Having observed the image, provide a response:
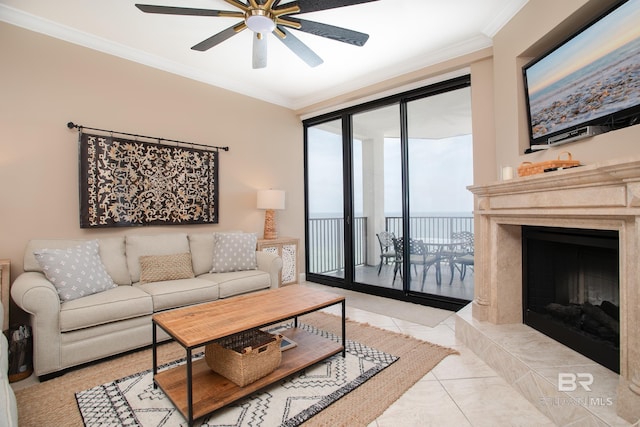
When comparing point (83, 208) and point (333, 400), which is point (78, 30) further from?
point (333, 400)

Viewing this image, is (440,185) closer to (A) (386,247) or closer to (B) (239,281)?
(A) (386,247)

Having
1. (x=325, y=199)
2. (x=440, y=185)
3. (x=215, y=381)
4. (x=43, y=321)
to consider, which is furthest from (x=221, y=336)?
(x=325, y=199)

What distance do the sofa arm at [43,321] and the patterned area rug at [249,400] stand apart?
38 centimetres

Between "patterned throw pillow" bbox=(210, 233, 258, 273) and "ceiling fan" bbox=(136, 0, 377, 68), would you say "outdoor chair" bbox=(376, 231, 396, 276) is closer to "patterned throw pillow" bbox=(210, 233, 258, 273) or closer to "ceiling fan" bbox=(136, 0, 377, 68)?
"patterned throw pillow" bbox=(210, 233, 258, 273)

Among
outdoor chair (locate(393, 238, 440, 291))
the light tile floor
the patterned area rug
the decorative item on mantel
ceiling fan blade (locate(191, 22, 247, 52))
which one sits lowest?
the light tile floor

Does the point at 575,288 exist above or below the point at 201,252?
below

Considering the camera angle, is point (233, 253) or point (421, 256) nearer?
point (233, 253)

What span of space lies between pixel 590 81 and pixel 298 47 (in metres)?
1.97

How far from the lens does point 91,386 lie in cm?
202

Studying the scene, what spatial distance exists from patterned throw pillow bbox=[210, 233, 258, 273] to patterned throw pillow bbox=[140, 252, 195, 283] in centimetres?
32

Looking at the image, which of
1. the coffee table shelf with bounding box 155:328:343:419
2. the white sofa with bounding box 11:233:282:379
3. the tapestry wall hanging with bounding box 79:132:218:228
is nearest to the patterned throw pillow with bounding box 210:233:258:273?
the white sofa with bounding box 11:233:282:379

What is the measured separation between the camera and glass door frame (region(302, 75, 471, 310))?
11.7 feet

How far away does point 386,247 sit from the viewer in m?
4.20

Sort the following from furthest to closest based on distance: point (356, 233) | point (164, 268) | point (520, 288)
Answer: point (356, 233) → point (164, 268) → point (520, 288)
